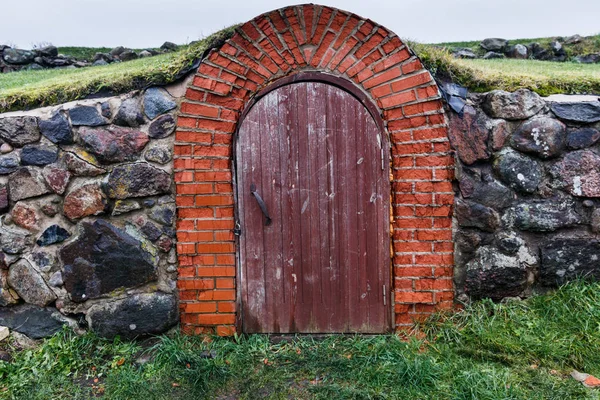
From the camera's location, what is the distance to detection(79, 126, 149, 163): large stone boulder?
3314 millimetres

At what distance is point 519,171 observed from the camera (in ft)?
11.0

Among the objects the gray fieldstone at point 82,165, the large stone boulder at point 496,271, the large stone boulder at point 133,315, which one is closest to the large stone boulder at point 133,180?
the gray fieldstone at point 82,165

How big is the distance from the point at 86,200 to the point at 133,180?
15.0 inches

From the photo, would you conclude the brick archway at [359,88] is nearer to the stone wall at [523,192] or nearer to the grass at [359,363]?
the stone wall at [523,192]

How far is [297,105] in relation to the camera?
3334mm

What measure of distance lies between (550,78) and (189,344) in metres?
3.52

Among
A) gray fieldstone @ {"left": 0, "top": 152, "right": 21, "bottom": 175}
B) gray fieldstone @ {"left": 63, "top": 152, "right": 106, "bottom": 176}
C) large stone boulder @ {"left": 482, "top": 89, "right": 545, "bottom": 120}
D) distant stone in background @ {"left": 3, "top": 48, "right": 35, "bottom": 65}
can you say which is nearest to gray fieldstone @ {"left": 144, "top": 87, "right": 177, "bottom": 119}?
gray fieldstone @ {"left": 63, "top": 152, "right": 106, "bottom": 176}

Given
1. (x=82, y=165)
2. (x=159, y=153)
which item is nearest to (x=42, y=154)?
(x=82, y=165)

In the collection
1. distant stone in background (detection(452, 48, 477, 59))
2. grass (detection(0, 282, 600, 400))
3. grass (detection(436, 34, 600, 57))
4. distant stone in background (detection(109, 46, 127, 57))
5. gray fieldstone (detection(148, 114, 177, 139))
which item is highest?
distant stone in background (detection(109, 46, 127, 57))

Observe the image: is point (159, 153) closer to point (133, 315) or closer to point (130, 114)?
point (130, 114)

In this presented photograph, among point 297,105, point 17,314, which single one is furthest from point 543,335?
point 17,314

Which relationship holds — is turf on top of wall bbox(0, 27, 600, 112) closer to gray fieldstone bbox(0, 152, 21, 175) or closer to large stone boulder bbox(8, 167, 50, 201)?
gray fieldstone bbox(0, 152, 21, 175)

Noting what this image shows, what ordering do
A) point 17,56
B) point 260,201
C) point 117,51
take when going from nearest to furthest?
point 260,201, point 17,56, point 117,51

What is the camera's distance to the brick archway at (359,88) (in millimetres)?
3287
